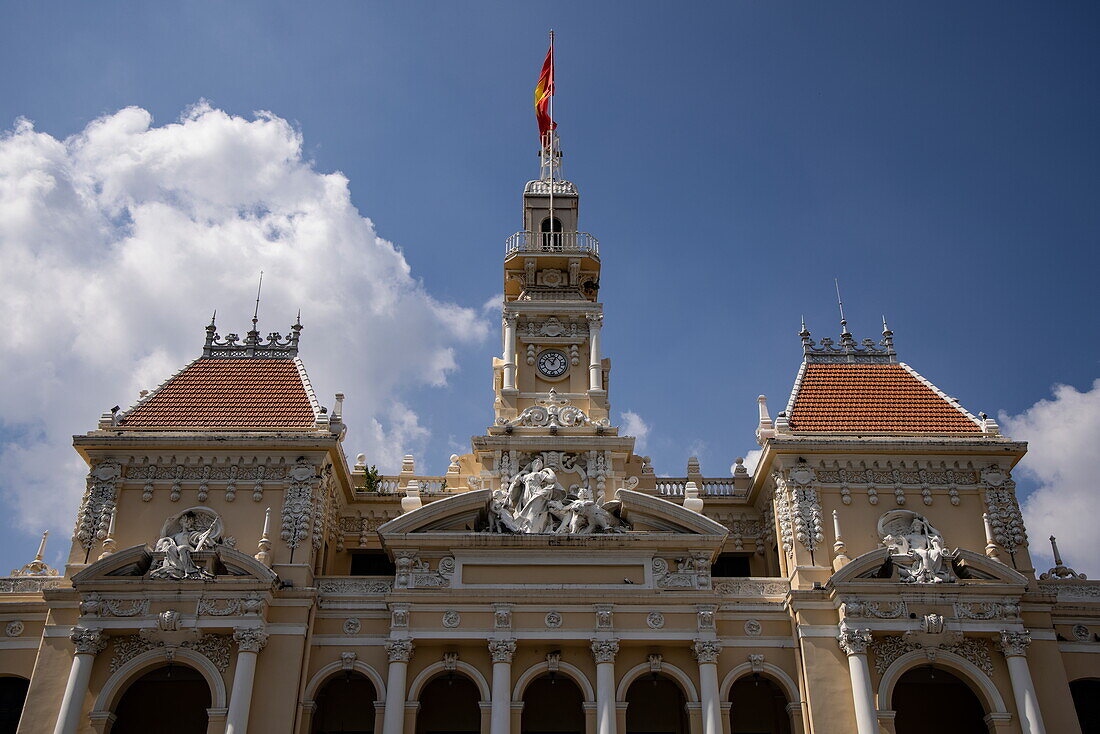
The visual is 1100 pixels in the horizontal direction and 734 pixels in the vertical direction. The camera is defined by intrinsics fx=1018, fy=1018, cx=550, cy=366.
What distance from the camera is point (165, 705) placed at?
29.9m

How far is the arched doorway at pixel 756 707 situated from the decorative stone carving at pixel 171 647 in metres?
14.6

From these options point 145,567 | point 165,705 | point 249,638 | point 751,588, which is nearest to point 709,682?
point 751,588

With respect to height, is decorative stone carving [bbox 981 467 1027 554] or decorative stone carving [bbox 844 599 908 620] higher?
decorative stone carving [bbox 981 467 1027 554]

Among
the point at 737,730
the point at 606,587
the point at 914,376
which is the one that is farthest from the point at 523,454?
the point at 914,376

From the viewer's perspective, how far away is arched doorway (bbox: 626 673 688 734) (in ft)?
99.6

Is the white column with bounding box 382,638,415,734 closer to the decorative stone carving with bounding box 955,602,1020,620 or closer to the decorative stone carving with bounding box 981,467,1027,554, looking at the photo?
the decorative stone carving with bounding box 955,602,1020,620

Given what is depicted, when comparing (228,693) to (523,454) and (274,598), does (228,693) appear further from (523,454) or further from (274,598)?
A: (523,454)

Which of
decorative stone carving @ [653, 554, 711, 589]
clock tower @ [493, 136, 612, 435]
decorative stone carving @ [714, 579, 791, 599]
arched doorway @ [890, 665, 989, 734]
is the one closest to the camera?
decorative stone carving @ [653, 554, 711, 589]

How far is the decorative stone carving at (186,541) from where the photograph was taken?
2748 centimetres

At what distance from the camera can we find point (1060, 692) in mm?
27406

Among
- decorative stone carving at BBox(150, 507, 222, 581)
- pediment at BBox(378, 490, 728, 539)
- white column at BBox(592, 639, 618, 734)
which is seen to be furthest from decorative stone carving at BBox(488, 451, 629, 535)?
decorative stone carving at BBox(150, 507, 222, 581)

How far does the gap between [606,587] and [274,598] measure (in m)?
9.14

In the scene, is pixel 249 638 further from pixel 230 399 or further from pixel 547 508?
pixel 547 508

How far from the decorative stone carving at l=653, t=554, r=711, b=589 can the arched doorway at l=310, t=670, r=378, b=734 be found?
9.08 meters
